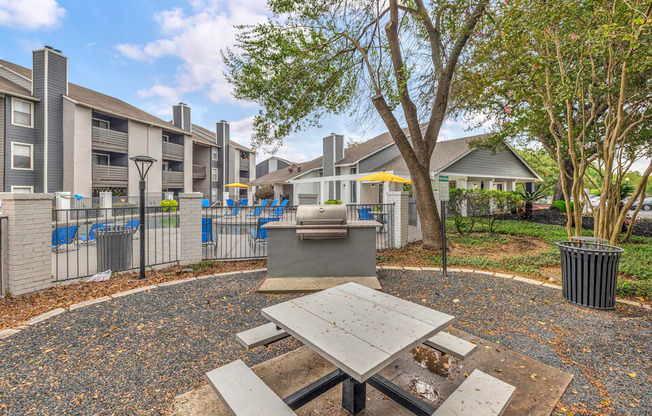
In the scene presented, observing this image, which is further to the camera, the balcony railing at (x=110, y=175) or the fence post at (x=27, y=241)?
the balcony railing at (x=110, y=175)

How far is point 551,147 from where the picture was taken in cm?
1352

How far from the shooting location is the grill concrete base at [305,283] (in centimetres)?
462

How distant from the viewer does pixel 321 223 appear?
16.1 ft

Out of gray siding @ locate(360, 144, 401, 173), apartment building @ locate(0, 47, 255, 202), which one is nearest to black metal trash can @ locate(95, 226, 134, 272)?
apartment building @ locate(0, 47, 255, 202)

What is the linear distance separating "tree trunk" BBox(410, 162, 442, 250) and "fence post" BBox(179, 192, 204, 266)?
5682 millimetres

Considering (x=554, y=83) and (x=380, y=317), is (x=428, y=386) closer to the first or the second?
(x=380, y=317)

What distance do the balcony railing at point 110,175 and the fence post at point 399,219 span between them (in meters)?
19.5

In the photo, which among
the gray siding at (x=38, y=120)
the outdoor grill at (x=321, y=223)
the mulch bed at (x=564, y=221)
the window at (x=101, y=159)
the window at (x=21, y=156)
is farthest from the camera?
the window at (x=101, y=159)

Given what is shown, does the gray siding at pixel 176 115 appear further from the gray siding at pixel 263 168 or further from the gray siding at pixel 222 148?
the gray siding at pixel 263 168

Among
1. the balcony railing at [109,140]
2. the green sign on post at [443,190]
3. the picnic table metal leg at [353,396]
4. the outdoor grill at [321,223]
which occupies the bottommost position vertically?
the picnic table metal leg at [353,396]

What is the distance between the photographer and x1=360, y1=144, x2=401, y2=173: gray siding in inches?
835

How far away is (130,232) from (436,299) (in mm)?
6129

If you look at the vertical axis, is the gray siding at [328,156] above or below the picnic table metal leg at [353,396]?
above

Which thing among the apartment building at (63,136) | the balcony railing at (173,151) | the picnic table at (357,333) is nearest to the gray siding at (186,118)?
the balcony railing at (173,151)
